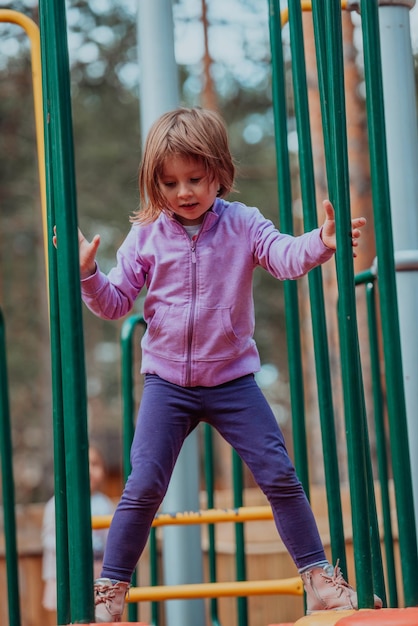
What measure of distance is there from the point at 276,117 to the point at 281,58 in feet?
0.50

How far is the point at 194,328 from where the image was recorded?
1997mm

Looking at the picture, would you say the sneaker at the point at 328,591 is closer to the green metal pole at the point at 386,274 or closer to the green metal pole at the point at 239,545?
the green metal pole at the point at 386,274

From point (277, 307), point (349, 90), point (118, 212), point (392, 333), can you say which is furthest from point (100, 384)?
point (392, 333)

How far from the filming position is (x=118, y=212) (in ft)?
43.5

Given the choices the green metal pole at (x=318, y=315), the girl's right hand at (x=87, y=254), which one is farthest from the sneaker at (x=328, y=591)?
the girl's right hand at (x=87, y=254)

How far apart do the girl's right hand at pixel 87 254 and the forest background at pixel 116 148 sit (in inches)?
211

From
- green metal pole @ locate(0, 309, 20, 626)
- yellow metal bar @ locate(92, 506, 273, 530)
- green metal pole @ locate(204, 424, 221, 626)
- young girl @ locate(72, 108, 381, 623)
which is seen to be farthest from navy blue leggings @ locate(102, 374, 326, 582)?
green metal pole @ locate(204, 424, 221, 626)

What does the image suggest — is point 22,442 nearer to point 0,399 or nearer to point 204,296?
point 0,399

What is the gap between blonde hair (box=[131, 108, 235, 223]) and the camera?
6.24 ft

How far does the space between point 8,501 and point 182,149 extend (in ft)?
4.87

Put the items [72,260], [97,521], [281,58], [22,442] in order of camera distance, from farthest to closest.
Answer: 1. [22,442]
2. [97,521]
3. [281,58]
4. [72,260]

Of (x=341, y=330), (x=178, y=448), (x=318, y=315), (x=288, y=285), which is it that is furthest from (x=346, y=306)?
(x=288, y=285)

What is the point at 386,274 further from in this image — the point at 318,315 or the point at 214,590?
the point at 214,590

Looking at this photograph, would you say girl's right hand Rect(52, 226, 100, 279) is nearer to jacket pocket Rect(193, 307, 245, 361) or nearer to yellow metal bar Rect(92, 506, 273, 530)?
jacket pocket Rect(193, 307, 245, 361)
